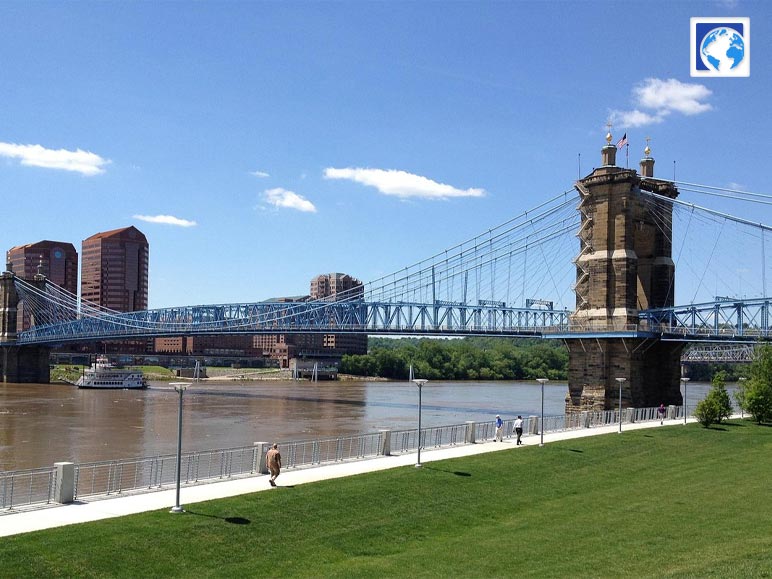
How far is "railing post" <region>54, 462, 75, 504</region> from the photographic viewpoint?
2055 cm

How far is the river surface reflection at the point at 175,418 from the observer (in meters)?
45.5

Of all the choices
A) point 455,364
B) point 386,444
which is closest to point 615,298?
point 386,444

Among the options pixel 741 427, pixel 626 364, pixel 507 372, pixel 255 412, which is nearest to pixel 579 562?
pixel 741 427

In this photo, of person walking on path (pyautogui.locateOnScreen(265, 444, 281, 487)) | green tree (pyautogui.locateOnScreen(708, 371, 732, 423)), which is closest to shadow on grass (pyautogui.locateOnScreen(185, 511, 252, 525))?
person walking on path (pyautogui.locateOnScreen(265, 444, 281, 487))

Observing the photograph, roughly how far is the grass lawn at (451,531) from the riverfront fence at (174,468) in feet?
10.00

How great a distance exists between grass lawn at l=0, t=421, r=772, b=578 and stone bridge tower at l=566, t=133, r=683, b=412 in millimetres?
30683

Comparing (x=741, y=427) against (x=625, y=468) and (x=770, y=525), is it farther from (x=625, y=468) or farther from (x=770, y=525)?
(x=770, y=525)

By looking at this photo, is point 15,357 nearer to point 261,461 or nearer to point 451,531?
point 261,461

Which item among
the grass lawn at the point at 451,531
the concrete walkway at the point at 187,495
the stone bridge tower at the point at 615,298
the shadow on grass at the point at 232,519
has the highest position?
the stone bridge tower at the point at 615,298

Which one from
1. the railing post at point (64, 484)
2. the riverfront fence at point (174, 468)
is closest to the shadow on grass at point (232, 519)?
the railing post at point (64, 484)

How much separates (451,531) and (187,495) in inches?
273

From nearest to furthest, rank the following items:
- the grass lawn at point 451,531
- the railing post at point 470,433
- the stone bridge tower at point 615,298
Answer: the grass lawn at point 451,531, the railing post at point 470,433, the stone bridge tower at point 615,298

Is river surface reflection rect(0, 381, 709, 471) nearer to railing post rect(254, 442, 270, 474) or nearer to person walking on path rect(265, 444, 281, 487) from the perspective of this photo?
railing post rect(254, 442, 270, 474)

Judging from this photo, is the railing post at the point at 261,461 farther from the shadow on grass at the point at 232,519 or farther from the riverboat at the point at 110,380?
the riverboat at the point at 110,380
